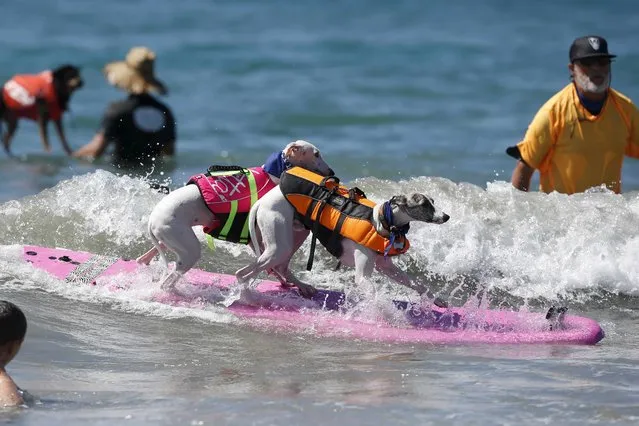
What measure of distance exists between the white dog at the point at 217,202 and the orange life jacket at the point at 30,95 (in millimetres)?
7833

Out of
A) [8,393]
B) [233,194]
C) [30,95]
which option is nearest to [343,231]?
[233,194]

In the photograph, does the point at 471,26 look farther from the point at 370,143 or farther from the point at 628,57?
the point at 370,143

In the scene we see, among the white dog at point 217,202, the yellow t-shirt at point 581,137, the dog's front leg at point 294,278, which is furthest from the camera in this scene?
the yellow t-shirt at point 581,137

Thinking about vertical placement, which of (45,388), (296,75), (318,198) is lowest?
(45,388)

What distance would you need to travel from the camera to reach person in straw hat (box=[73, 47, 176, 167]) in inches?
547

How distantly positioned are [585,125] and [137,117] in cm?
648

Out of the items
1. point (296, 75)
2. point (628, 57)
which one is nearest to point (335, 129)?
point (296, 75)

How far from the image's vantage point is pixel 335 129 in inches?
771

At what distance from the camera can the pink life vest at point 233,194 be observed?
8180 millimetres

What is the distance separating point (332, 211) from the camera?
25.9ft

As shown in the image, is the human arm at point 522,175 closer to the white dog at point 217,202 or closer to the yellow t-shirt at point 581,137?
the yellow t-shirt at point 581,137

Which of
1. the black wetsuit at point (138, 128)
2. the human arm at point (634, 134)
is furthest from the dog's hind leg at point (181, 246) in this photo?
the black wetsuit at point (138, 128)

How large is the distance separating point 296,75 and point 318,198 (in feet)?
50.9

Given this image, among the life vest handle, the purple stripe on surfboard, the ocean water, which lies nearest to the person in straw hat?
the ocean water
